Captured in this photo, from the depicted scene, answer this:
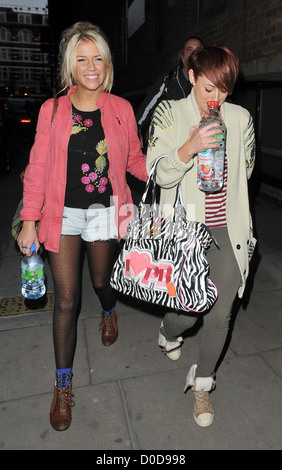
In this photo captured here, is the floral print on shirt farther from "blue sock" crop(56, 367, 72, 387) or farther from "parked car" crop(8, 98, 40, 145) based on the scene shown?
"parked car" crop(8, 98, 40, 145)

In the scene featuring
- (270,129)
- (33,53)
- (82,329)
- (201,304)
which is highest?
(33,53)

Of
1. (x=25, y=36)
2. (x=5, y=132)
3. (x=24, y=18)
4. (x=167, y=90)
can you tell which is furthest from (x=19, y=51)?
(x=167, y=90)

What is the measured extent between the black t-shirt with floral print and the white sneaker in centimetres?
122

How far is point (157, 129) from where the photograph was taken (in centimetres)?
213

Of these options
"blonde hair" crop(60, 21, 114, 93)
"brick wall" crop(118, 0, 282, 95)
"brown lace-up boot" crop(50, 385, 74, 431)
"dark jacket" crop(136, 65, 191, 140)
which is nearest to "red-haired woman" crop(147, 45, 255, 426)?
"blonde hair" crop(60, 21, 114, 93)

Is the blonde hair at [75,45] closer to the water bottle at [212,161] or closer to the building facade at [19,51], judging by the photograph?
the water bottle at [212,161]

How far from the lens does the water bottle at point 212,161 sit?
1913 millimetres

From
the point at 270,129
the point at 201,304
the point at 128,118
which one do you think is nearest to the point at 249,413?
the point at 201,304

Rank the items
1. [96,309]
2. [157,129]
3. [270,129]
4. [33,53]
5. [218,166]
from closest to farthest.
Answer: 1. [218,166]
2. [157,129]
3. [96,309]
4. [270,129]
5. [33,53]

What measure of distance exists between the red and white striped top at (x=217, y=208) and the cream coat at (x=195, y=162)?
0.09 feet

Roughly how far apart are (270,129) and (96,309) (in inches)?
160

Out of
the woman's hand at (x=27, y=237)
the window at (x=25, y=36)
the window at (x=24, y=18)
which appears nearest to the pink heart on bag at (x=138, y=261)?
the woman's hand at (x=27, y=237)

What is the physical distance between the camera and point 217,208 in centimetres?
223

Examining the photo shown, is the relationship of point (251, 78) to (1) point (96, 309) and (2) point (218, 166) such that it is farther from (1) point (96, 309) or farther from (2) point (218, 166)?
(2) point (218, 166)
